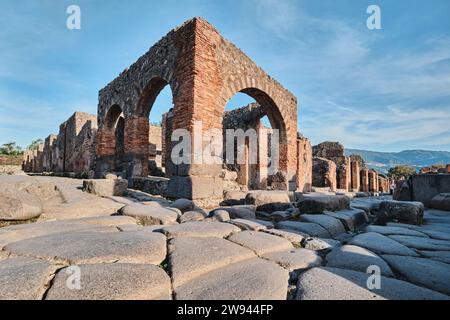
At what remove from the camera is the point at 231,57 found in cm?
639

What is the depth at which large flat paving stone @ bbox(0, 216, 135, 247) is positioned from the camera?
6.46 feet

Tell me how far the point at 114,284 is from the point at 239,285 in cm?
63

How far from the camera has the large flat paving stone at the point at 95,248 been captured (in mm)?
1492

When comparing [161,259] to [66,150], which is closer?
[161,259]

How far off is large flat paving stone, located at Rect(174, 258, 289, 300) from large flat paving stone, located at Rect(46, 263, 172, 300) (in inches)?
4.5

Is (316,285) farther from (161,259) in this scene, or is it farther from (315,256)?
(161,259)

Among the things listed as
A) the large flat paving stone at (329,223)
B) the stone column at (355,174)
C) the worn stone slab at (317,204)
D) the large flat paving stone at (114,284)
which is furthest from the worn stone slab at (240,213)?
the stone column at (355,174)

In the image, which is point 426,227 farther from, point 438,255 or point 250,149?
point 250,149

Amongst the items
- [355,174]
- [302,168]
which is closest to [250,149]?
[302,168]

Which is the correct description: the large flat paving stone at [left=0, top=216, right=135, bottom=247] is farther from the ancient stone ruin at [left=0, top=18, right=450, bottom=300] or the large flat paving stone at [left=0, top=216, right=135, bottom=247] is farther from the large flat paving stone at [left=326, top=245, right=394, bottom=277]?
the large flat paving stone at [left=326, top=245, right=394, bottom=277]

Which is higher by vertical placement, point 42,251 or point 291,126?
point 291,126
